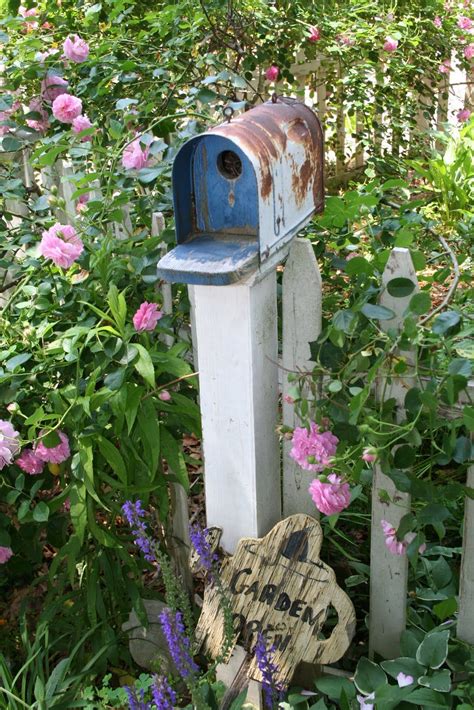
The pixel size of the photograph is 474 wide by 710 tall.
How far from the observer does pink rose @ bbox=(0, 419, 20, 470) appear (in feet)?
5.66

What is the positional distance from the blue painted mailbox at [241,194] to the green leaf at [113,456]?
18.0 inches

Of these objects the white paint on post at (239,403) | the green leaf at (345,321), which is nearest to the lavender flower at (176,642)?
the white paint on post at (239,403)

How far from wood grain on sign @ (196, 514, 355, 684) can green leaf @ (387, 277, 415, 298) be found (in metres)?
0.49

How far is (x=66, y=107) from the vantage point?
7.16 feet

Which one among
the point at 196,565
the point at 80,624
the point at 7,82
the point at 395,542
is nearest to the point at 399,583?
the point at 395,542

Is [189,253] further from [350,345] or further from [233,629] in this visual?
[233,629]

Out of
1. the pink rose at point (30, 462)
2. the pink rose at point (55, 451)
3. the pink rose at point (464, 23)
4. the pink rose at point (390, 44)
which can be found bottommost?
the pink rose at point (30, 462)

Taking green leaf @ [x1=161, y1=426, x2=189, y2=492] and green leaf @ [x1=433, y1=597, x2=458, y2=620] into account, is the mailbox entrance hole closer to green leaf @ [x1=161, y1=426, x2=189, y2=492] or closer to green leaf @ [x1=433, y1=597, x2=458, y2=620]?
green leaf @ [x1=161, y1=426, x2=189, y2=492]

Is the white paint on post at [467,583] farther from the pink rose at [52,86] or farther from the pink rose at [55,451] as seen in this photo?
the pink rose at [52,86]

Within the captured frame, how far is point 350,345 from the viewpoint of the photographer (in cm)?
156

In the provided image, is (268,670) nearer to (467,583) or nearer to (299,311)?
(467,583)

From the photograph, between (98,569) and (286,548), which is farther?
(98,569)

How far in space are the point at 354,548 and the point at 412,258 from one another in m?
0.89

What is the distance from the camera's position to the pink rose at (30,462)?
1862 mm
